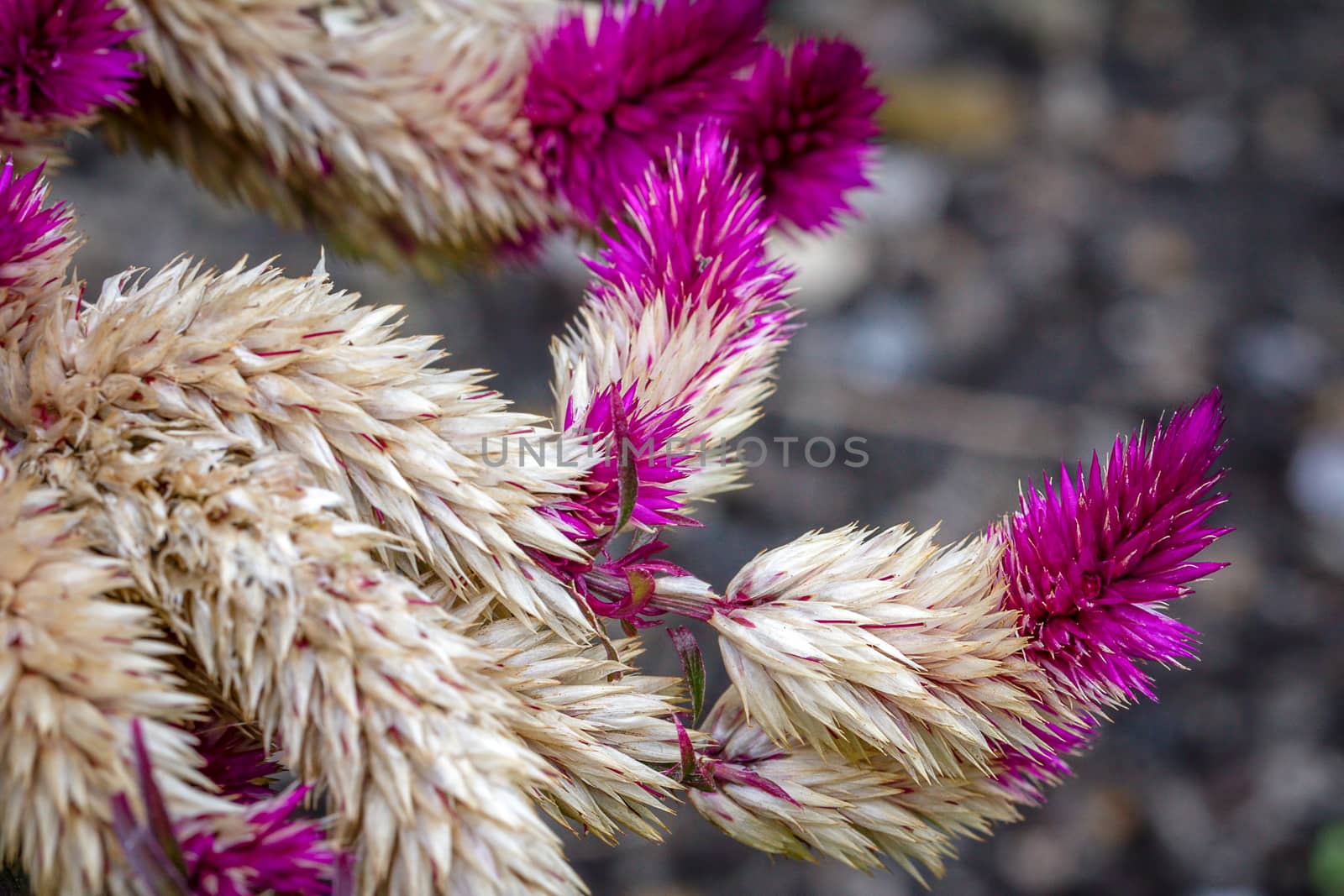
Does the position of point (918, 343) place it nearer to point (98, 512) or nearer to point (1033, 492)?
point (1033, 492)

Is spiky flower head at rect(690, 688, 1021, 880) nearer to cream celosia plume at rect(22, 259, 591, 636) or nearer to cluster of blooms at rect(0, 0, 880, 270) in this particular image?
cream celosia plume at rect(22, 259, 591, 636)

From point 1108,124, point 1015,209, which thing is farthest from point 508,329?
point 1108,124

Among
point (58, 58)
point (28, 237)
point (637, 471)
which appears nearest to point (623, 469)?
point (637, 471)

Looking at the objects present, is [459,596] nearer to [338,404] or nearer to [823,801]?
[338,404]

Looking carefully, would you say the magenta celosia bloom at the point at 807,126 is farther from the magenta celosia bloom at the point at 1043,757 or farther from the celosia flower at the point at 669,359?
the magenta celosia bloom at the point at 1043,757

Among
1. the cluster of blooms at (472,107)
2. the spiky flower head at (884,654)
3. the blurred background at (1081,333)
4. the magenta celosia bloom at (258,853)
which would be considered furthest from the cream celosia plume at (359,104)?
the blurred background at (1081,333)

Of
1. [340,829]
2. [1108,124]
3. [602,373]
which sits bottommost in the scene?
[340,829]
